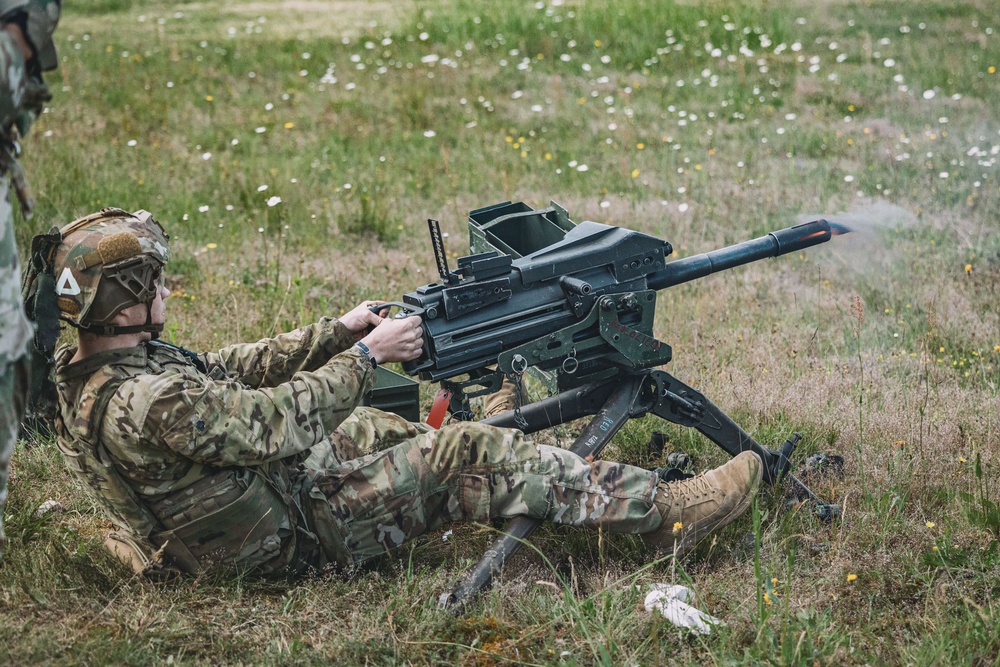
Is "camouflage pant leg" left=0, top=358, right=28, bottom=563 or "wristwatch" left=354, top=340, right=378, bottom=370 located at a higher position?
"camouflage pant leg" left=0, top=358, right=28, bottom=563

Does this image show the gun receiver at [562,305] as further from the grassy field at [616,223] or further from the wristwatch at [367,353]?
the grassy field at [616,223]

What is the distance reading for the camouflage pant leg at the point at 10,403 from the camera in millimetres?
2959

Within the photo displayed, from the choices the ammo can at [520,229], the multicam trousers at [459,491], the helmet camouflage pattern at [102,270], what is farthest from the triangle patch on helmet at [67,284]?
the ammo can at [520,229]

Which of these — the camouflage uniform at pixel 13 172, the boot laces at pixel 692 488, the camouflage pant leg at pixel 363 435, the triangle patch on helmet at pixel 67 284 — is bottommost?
the boot laces at pixel 692 488

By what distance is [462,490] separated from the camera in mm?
4098

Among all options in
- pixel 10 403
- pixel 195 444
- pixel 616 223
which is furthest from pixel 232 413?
pixel 616 223

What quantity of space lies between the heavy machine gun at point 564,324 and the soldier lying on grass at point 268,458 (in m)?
0.18

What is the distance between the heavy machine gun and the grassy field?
469 millimetres

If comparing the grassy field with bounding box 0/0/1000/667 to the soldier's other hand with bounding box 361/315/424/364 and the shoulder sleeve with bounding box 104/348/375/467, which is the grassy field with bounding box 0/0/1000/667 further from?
the soldier's other hand with bounding box 361/315/424/364

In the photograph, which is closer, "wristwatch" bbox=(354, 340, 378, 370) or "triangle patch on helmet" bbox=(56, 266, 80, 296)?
"triangle patch on helmet" bbox=(56, 266, 80, 296)

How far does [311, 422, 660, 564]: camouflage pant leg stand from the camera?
407cm

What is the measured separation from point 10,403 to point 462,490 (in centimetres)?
174

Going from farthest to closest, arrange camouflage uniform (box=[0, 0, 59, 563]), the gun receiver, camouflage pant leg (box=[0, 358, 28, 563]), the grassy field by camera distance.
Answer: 1. the gun receiver
2. the grassy field
3. camouflage pant leg (box=[0, 358, 28, 563])
4. camouflage uniform (box=[0, 0, 59, 563])

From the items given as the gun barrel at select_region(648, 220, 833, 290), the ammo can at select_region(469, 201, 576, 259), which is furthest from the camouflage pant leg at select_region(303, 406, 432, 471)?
the gun barrel at select_region(648, 220, 833, 290)
